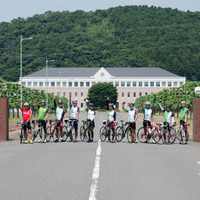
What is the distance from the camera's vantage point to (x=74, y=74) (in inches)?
5807

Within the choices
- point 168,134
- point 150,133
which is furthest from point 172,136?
point 150,133

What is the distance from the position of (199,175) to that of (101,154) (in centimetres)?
482

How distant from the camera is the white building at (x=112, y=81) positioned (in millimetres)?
145000

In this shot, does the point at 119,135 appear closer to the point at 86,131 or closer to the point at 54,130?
the point at 86,131

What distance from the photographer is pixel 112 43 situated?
584ft

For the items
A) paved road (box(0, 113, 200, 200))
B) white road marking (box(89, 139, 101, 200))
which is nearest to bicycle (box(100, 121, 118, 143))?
paved road (box(0, 113, 200, 200))

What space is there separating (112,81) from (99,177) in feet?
452

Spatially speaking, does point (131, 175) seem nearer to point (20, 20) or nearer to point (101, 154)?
point (101, 154)

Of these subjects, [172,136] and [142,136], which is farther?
[142,136]

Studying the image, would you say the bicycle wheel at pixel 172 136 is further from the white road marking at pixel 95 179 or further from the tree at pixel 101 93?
the tree at pixel 101 93

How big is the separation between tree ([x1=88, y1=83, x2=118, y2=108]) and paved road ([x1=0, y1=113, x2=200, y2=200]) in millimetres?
124117

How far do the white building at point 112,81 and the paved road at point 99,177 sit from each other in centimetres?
13171

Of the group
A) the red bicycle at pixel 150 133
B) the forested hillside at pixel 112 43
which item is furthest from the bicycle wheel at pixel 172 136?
the forested hillside at pixel 112 43

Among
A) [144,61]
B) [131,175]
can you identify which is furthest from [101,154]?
[144,61]
